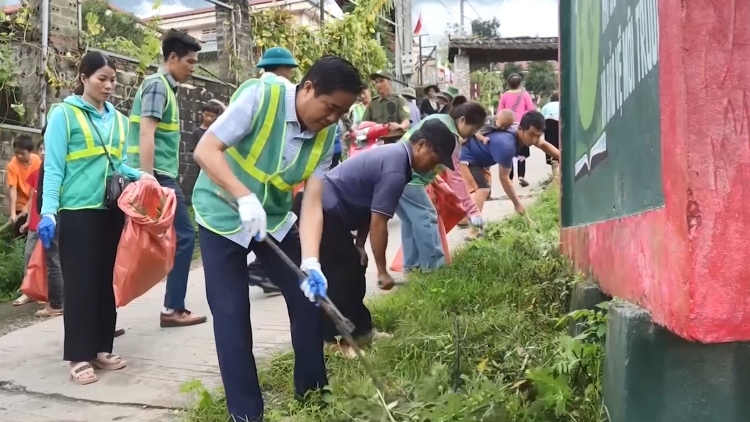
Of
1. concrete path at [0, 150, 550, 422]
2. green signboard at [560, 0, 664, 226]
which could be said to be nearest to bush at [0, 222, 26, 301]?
concrete path at [0, 150, 550, 422]

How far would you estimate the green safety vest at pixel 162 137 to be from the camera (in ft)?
14.6

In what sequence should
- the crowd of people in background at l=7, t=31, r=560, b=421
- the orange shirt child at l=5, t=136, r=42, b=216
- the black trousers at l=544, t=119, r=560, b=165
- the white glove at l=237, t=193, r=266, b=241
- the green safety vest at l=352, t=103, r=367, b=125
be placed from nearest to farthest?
the white glove at l=237, t=193, r=266, b=241 < the crowd of people in background at l=7, t=31, r=560, b=421 < the orange shirt child at l=5, t=136, r=42, b=216 < the green safety vest at l=352, t=103, r=367, b=125 < the black trousers at l=544, t=119, r=560, b=165

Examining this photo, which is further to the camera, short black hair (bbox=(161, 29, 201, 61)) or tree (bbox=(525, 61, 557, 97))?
tree (bbox=(525, 61, 557, 97))

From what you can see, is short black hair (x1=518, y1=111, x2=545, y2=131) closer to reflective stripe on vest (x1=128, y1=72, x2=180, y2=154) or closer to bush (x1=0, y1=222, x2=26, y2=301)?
reflective stripe on vest (x1=128, y1=72, x2=180, y2=154)

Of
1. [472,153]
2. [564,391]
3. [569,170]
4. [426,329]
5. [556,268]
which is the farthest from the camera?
[472,153]

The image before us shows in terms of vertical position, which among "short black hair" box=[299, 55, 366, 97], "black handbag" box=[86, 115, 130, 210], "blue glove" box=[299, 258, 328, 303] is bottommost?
"blue glove" box=[299, 258, 328, 303]

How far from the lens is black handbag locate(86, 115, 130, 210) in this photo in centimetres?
378

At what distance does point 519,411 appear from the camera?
2.43 metres

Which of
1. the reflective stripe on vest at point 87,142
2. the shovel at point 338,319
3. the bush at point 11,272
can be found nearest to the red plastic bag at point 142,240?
the reflective stripe on vest at point 87,142

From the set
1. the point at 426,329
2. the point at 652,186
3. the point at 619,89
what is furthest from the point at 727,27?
the point at 426,329

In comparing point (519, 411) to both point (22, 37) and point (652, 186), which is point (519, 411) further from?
point (22, 37)

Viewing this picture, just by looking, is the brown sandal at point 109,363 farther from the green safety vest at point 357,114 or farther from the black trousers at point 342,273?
the green safety vest at point 357,114

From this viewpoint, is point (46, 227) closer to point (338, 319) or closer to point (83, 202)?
point (83, 202)

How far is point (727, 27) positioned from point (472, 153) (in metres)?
6.04
